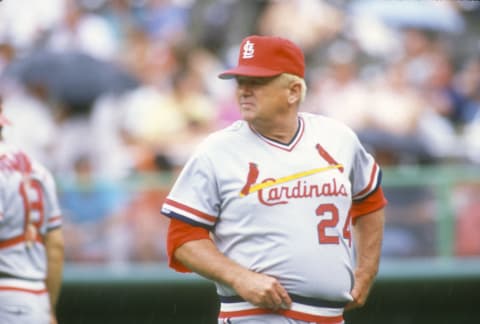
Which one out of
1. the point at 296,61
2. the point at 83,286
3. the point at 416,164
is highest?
the point at 296,61

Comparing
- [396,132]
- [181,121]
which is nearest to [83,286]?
[181,121]

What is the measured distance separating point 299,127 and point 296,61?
358 mm

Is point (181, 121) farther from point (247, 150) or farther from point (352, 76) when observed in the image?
point (247, 150)

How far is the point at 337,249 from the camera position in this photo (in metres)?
5.35

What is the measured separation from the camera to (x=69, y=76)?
11289mm

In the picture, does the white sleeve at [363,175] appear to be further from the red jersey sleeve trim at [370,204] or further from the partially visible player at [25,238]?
the partially visible player at [25,238]

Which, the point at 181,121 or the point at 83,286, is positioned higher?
the point at 181,121

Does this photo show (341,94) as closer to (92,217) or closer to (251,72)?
(92,217)

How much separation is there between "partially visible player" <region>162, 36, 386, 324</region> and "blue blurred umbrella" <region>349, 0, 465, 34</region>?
827 cm

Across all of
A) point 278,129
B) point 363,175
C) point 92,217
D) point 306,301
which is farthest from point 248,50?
point 92,217

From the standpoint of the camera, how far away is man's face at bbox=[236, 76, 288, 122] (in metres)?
5.30

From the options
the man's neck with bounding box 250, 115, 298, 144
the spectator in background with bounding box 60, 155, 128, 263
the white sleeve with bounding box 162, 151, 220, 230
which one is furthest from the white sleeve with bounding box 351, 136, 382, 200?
the spectator in background with bounding box 60, 155, 128, 263

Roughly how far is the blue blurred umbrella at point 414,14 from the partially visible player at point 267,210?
27.1ft

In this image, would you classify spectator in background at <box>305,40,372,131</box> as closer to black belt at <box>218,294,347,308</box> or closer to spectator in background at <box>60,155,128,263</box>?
spectator in background at <box>60,155,128,263</box>
